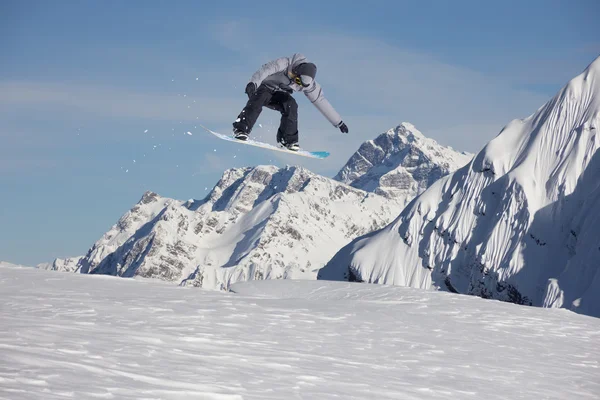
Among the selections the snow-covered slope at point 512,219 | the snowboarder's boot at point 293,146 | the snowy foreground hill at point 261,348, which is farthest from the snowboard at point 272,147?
the snow-covered slope at point 512,219

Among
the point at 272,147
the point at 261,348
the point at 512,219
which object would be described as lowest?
the point at 261,348

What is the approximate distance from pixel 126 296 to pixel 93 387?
7.03 m

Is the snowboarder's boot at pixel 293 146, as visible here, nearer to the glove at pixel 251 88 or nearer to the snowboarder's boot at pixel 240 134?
the snowboarder's boot at pixel 240 134

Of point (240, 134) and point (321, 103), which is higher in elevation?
point (321, 103)

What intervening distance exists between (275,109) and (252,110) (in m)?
0.90

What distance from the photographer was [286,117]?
16.3 m

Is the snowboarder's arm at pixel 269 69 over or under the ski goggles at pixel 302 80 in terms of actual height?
over

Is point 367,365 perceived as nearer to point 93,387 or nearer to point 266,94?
point 93,387

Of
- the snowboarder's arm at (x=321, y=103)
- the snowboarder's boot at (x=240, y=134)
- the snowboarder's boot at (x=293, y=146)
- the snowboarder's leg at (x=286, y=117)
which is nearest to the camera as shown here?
the snowboarder's arm at (x=321, y=103)

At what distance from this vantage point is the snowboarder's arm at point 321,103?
1535cm

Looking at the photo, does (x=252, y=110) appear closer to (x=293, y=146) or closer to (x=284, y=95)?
(x=284, y=95)

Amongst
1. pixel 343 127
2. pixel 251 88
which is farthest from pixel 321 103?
pixel 251 88

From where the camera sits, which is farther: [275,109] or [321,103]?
[275,109]

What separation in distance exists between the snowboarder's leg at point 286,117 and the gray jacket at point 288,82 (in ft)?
1.18
